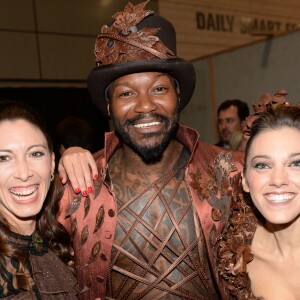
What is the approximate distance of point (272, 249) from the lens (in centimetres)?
231

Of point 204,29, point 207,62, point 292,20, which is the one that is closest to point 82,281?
point 207,62

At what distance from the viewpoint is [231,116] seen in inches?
211

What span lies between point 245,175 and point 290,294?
56cm

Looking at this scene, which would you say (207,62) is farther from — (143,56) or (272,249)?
(272,249)

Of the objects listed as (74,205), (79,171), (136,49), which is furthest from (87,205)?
(136,49)

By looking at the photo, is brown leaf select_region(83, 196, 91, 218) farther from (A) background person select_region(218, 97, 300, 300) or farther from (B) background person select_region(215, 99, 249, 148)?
(B) background person select_region(215, 99, 249, 148)

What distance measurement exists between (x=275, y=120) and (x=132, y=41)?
83 cm

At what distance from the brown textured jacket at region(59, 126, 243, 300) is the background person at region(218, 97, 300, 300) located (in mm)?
132

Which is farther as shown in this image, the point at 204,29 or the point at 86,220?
the point at 204,29

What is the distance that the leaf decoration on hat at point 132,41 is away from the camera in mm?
2498

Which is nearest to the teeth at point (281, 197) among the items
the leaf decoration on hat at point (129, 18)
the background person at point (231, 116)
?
the leaf decoration on hat at point (129, 18)

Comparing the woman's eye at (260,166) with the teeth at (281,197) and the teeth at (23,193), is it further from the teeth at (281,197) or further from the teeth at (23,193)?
the teeth at (23,193)

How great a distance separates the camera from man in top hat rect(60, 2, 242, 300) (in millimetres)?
2447

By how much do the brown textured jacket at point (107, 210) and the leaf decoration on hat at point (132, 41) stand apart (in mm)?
441
